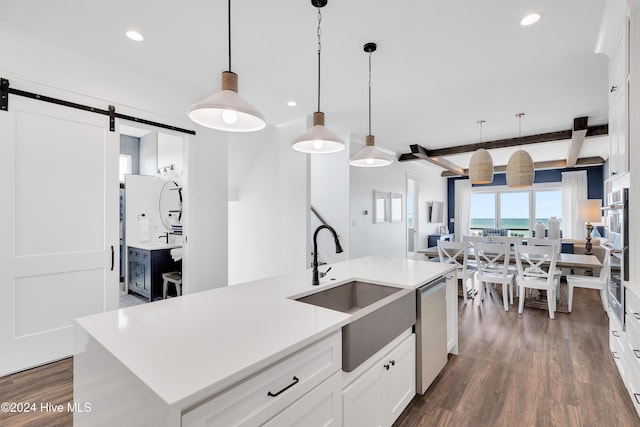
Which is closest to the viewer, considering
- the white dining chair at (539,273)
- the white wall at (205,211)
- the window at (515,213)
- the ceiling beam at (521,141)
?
the white wall at (205,211)

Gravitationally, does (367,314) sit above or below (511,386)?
A: above

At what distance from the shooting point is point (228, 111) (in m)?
1.64

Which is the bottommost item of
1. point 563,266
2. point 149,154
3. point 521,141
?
point 563,266

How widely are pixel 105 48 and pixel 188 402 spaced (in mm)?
2924

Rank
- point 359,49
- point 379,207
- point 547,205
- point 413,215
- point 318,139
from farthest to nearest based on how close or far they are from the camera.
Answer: point 547,205 < point 413,215 < point 379,207 < point 359,49 < point 318,139

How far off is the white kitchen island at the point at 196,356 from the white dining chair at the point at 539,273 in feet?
11.5

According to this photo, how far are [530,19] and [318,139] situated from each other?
1738mm

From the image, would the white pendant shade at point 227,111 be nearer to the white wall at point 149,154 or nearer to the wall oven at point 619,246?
the wall oven at point 619,246

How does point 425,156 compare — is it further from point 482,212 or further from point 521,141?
point 482,212

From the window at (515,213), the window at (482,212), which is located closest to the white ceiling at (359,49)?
the window at (515,213)

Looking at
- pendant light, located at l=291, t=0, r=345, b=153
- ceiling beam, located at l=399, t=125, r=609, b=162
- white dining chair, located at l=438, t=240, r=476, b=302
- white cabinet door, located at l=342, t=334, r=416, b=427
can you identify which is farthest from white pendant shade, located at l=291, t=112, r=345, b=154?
ceiling beam, located at l=399, t=125, r=609, b=162

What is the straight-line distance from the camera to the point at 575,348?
9.29 ft

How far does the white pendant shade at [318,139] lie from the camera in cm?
192

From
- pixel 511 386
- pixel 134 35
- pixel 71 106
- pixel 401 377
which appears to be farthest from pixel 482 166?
pixel 71 106
